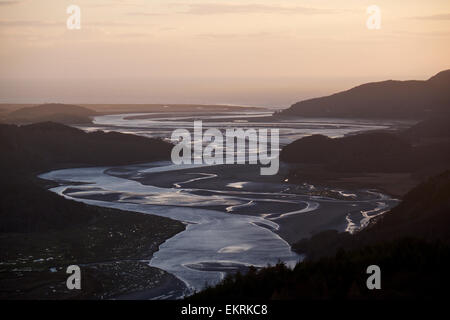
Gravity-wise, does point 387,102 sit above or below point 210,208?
above

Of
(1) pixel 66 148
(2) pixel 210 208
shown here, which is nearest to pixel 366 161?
(2) pixel 210 208

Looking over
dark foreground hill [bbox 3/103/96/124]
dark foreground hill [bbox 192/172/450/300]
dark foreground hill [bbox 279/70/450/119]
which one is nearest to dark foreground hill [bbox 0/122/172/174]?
dark foreground hill [bbox 192/172/450/300]

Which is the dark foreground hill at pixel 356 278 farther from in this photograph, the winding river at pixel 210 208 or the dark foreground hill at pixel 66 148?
the dark foreground hill at pixel 66 148

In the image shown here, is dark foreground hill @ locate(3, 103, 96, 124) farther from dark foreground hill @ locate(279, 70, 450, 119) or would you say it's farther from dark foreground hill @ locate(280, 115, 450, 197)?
dark foreground hill @ locate(280, 115, 450, 197)

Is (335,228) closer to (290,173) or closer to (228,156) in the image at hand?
(290,173)

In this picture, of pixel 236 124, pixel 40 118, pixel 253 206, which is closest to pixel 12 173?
pixel 253 206

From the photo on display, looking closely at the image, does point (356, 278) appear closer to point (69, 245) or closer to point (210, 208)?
point (69, 245)
